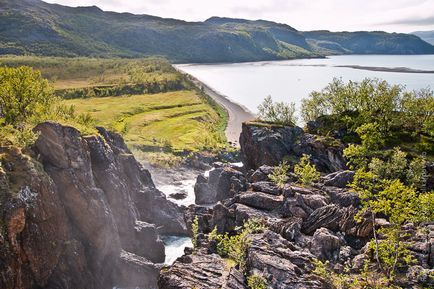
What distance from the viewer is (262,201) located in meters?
71.9

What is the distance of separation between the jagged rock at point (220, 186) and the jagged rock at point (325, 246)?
38.4 metres

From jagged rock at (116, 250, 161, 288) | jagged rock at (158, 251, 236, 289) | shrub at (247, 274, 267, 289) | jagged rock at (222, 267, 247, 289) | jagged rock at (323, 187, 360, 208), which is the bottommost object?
jagged rock at (116, 250, 161, 288)

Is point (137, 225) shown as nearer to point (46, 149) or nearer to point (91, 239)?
point (91, 239)

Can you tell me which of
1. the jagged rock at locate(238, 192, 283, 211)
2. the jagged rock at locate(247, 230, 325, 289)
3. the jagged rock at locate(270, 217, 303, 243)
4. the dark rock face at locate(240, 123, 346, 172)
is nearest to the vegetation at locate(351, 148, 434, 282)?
the jagged rock at locate(247, 230, 325, 289)

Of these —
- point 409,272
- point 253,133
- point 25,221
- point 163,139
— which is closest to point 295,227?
point 409,272

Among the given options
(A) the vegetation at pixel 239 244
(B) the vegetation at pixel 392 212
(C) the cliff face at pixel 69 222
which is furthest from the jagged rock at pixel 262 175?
(A) the vegetation at pixel 239 244

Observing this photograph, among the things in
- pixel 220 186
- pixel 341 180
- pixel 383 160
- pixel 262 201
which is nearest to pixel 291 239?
pixel 262 201

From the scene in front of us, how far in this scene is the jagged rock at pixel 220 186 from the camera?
97.5 metres

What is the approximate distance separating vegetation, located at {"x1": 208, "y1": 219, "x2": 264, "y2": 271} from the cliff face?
873 inches

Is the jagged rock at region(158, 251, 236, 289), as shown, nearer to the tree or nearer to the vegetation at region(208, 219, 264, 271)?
the vegetation at region(208, 219, 264, 271)

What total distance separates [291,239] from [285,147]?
173 feet

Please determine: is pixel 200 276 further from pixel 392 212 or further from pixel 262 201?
pixel 392 212

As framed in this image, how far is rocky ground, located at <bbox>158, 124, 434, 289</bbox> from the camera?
47.9m

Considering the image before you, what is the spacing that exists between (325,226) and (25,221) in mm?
45535
